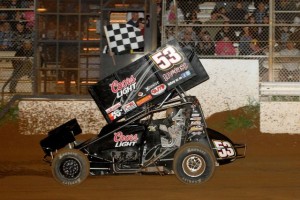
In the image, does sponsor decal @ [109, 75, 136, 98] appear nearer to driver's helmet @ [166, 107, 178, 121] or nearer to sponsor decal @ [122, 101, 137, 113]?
sponsor decal @ [122, 101, 137, 113]

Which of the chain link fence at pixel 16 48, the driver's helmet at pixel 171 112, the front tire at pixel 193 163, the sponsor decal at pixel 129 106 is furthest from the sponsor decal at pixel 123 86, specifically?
the chain link fence at pixel 16 48

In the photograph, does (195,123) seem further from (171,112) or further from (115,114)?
(115,114)

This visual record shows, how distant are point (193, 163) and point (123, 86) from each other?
4.89 ft

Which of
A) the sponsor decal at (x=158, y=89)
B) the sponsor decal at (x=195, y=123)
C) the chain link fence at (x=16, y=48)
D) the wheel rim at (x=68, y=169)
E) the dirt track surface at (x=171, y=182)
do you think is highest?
the chain link fence at (x=16, y=48)

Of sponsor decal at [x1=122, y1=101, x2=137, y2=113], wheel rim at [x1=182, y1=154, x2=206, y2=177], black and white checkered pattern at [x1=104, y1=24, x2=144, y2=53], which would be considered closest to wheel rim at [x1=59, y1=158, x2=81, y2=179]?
sponsor decal at [x1=122, y1=101, x2=137, y2=113]

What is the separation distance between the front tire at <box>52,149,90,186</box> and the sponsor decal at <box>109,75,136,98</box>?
3.41 feet

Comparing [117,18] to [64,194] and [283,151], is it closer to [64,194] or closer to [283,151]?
[283,151]

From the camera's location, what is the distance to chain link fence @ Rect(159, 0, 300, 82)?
14.0m

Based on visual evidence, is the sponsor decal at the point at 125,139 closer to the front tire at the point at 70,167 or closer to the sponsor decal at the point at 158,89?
the front tire at the point at 70,167

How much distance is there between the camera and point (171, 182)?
30.2 feet

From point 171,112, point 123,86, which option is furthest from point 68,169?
point 171,112

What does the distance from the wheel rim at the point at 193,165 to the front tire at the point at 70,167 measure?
1.41 metres

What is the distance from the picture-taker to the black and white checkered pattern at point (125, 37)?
46.8 ft

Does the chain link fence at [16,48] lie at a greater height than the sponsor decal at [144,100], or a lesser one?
greater
